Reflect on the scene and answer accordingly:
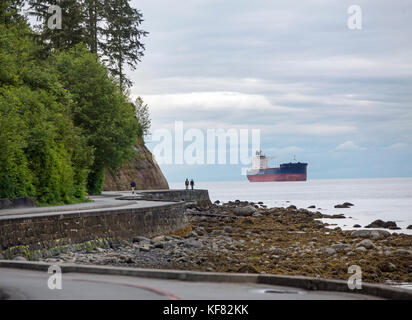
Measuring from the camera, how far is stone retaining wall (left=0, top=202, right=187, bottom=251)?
18859mm

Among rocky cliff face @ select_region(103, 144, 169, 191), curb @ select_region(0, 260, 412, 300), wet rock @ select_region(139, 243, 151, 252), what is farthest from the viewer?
rocky cliff face @ select_region(103, 144, 169, 191)

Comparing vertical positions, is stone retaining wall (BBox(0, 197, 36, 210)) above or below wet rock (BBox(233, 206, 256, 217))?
above

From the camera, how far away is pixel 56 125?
33250 mm

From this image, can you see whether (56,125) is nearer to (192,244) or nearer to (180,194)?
(192,244)

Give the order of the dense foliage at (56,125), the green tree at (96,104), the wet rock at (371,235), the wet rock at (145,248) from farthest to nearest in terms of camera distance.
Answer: the green tree at (96,104)
the wet rock at (371,235)
the dense foliage at (56,125)
the wet rock at (145,248)

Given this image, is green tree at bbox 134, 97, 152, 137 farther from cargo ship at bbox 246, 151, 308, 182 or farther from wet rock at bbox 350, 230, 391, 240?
cargo ship at bbox 246, 151, 308, 182

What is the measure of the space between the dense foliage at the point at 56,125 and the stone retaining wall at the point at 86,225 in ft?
16.9

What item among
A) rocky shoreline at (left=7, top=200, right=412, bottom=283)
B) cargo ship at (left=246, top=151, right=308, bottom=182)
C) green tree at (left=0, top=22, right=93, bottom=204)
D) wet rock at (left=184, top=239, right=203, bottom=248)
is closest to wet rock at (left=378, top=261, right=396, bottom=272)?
rocky shoreline at (left=7, top=200, right=412, bottom=283)

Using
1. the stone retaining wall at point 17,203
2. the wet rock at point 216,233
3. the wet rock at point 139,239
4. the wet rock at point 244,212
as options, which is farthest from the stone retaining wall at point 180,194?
the wet rock at point 139,239

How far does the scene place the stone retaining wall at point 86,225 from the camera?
18.9 m

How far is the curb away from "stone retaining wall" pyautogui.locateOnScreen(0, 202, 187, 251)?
5.46m

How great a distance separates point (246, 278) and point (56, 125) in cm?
2440

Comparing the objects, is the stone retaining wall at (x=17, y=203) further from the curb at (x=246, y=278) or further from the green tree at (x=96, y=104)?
the curb at (x=246, y=278)
